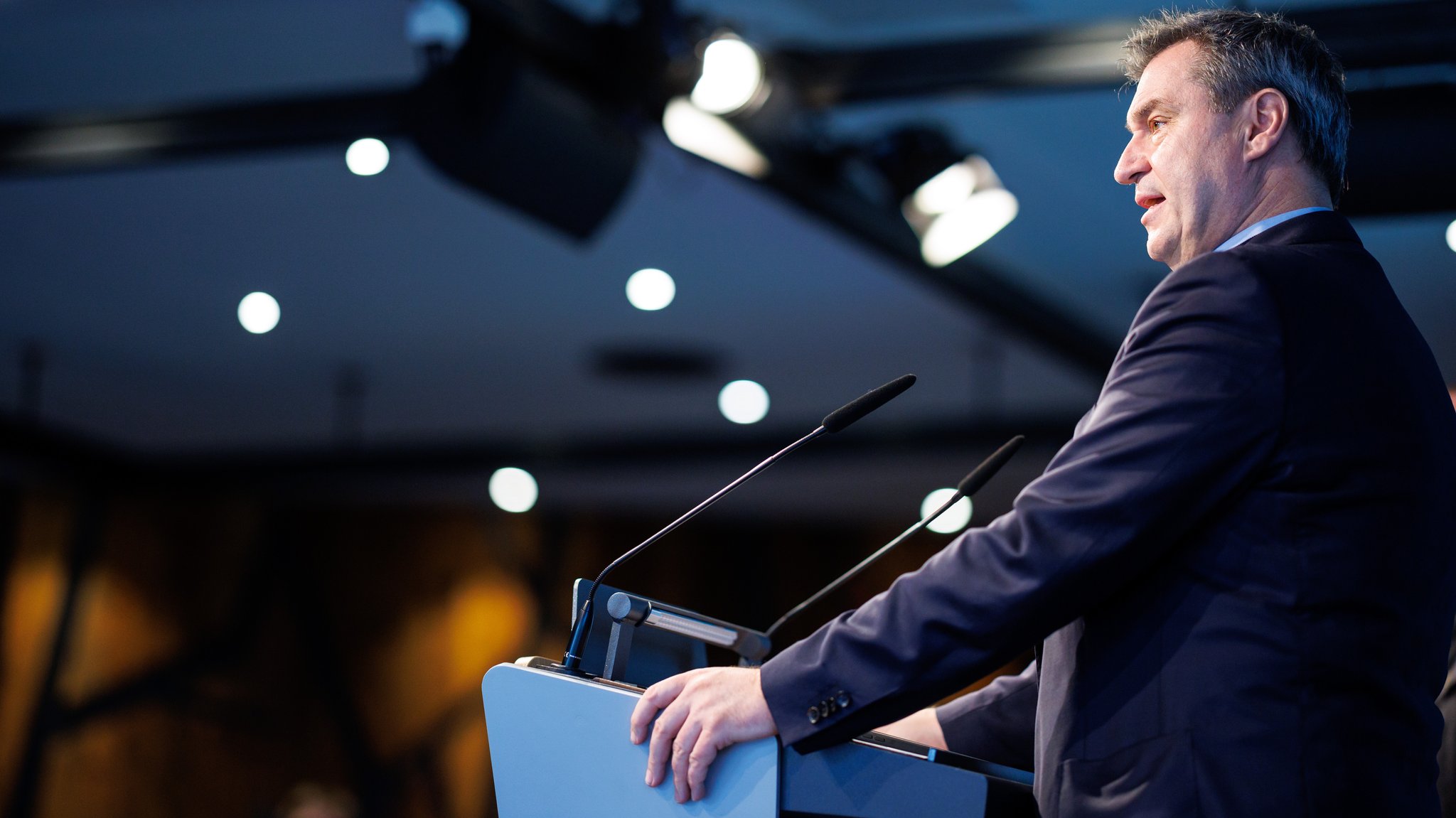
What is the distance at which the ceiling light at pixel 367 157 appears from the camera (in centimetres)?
415

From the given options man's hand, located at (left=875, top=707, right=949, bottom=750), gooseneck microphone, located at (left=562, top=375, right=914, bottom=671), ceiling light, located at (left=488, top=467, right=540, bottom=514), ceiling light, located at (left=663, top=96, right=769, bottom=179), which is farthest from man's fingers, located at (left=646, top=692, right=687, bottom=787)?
ceiling light, located at (left=488, top=467, right=540, bottom=514)

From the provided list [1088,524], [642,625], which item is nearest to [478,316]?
[642,625]

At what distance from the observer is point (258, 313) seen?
5.78 metres

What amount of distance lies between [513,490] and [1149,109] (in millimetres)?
7117

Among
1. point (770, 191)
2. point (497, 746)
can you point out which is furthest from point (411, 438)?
point (497, 746)

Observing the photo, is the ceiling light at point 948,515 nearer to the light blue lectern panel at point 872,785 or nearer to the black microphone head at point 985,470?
the black microphone head at point 985,470

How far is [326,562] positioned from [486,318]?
339cm

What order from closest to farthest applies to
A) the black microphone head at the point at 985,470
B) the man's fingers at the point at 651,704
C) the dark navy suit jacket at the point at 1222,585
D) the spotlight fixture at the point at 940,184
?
the dark navy suit jacket at the point at 1222,585 → the man's fingers at the point at 651,704 → the black microphone head at the point at 985,470 → the spotlight fixture at the point at 940,184

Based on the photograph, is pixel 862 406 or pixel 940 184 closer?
pixel 862 406

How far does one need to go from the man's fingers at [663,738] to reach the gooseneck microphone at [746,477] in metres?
0.15

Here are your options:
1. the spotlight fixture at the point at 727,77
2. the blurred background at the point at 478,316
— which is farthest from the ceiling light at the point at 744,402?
the spotlight fixture at the point at 727,77

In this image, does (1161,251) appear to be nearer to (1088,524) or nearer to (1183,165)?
(1183,165)

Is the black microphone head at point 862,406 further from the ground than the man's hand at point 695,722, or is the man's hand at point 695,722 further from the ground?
the black microphone head at point 862,406

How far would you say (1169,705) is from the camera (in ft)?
3.84
